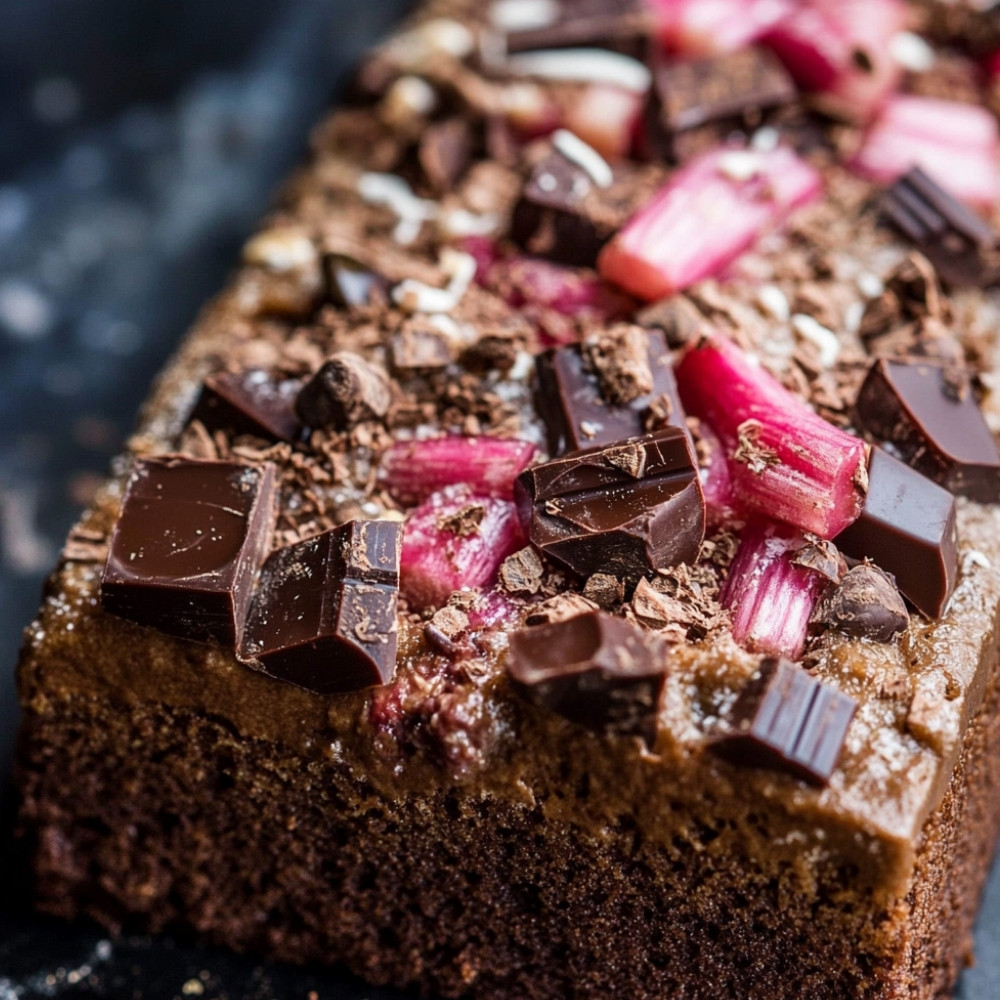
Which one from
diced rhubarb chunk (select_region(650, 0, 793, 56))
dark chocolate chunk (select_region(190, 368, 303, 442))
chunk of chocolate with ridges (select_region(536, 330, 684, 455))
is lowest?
dark chocolate chunk (select_region(190, 368, 303, 442))

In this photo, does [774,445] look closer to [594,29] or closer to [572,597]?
[572,597]

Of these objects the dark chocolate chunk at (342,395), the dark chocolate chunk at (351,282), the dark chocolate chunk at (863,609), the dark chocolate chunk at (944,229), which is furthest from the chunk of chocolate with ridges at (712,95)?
the dark chocolate chunk at (863,609)

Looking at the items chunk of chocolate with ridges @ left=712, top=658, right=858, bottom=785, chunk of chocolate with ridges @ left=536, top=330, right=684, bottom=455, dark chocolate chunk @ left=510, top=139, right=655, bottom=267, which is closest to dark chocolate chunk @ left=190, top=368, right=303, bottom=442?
chunk of chocolate with ridges @ left=536, top=330, right=684, bottom=455

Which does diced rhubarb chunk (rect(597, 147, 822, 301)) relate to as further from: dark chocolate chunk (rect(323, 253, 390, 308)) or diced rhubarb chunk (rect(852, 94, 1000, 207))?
dark chocolate chunk (rect(323, 253, 390, 308))

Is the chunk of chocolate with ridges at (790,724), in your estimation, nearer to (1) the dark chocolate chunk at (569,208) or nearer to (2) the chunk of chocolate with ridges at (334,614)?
(2) the chunk of chocolate with ridges at (334,614)

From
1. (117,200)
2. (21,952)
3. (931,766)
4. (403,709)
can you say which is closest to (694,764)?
(931,766)

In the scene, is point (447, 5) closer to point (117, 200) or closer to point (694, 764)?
point (117, 200)
